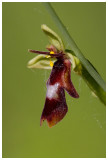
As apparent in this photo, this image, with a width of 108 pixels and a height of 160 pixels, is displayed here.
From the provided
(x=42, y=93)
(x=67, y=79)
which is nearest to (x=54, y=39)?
(x=67, y=79)

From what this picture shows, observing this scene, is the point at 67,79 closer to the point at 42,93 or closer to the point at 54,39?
the point at 54,39

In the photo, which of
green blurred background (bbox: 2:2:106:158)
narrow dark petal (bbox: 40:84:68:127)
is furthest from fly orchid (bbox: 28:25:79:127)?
green blurred background (bbox: 2:2:106:158)

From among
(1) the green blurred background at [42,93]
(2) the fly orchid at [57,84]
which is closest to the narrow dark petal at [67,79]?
(2) the fly orchid at [57,84]

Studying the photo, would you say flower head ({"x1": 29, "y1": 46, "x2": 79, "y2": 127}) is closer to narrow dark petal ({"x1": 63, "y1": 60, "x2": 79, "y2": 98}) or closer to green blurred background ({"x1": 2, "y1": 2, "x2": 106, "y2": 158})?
narrow dark petal ({"x1": 63, "y1": 60, "x2": 79, "y2": 98})

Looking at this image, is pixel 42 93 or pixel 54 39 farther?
pixel 42 93

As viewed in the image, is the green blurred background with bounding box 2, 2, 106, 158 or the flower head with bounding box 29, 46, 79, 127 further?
the green blurred background with bounding box 2, 2, 106, 158

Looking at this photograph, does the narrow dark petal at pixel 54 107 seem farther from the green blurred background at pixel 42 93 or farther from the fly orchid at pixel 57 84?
the green blurred background at pixel 42 93

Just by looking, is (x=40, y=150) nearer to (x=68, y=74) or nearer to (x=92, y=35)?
(x=92, y=35)
